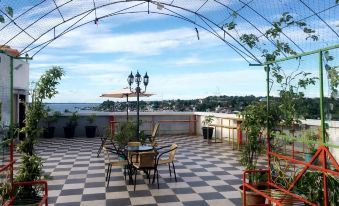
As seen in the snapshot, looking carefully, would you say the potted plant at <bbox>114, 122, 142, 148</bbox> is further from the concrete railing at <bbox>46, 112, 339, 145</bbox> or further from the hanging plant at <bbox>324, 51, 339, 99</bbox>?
the hanging plant at <bbox>324, 51, 339, 99</bbox>

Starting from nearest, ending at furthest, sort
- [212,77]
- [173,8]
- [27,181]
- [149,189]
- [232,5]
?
[27,181] → [149,189] → [232,5] → [173,8] → [212,77]

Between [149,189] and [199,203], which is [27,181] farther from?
[199,203]

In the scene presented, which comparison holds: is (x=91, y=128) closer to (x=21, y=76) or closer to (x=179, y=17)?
(x=21, y=76)

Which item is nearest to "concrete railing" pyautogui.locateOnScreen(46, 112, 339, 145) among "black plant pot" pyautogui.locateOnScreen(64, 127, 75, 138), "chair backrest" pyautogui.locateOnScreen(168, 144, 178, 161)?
"black plant pot" pyautogui.locateOnScreen(64, 127, 75, 138)

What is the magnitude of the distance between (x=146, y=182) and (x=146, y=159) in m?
0.78

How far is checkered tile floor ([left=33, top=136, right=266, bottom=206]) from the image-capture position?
5.39 m

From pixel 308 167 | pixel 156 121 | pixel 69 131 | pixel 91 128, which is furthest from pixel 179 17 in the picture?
pixel 69 131

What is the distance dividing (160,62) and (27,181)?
1458 centimetres

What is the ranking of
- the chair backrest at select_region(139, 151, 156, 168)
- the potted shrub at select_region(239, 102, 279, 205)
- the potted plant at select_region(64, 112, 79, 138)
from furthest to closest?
the potted plant at select_region(64, 112, 79, 138) → the chair backrest at select_region(139, 151, 156, 168) → the potted shrub at select_region(239, 102, 279, 205)

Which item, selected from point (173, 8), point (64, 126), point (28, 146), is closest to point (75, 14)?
point (173, 8)

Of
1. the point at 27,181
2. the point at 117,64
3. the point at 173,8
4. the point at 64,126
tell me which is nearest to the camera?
the point at 27,181

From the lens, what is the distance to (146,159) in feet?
19.7

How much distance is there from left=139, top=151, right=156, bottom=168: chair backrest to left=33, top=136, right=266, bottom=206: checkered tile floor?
43cm

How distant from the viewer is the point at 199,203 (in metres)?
5.23
